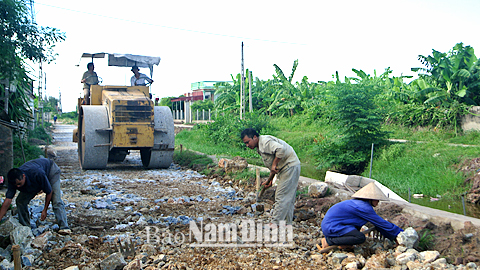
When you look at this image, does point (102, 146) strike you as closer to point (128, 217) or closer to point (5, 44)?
point (5, 44)

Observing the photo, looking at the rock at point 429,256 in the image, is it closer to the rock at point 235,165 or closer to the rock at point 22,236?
the rock at point 22,236

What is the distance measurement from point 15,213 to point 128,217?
1491 mm

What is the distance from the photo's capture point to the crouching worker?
434cm

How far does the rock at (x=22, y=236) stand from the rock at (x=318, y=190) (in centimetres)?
430

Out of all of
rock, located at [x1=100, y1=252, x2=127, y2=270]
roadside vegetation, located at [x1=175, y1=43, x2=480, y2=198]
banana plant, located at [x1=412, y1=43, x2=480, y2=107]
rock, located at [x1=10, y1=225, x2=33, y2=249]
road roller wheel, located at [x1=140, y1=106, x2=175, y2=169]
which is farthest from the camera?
banana plant, located at [x1=412, y1=43, x2=480, y2=107]

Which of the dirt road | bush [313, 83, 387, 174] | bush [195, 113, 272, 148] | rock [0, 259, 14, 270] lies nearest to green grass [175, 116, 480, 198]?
bush [313, 83, 387, 174]

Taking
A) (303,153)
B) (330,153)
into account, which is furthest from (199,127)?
(330,153)

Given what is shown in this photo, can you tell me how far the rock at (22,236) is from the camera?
429 centimetres

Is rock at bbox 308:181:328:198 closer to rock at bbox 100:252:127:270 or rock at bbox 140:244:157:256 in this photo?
rock at bbox 140:244:157:256

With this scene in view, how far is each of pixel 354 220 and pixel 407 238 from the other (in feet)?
1.99

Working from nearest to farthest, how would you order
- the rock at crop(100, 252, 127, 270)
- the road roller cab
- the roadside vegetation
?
the rock at crop(100, 252, 127, 270) → the road roller cab → the roadside vegetation

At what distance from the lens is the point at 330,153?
12.4 meters

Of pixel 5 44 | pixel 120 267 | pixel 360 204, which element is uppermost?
pixel 5 44

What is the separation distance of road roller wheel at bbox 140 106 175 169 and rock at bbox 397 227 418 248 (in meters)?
6.78
